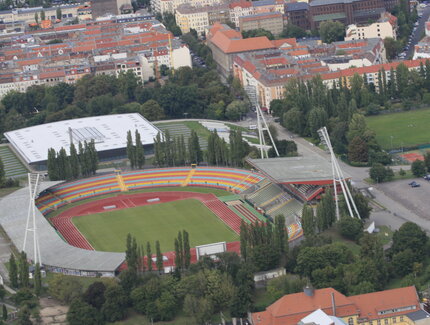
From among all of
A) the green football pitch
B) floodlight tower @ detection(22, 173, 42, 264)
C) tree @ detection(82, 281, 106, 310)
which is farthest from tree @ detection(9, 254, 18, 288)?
the green football pitch

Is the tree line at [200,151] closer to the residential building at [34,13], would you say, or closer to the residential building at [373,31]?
the residential building at [373,31]

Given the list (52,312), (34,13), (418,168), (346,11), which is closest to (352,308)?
(52,312)

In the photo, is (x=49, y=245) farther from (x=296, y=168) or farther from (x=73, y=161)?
(x=296, y=168)

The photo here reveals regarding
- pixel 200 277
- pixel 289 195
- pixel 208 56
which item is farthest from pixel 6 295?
pixel 208 56

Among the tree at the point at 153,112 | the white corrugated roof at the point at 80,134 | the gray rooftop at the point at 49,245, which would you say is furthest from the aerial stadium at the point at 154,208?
the tree at the point at 153,112

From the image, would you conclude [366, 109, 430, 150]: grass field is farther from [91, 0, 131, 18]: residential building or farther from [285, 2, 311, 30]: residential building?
[91, 0, 131, 18]: residential building
